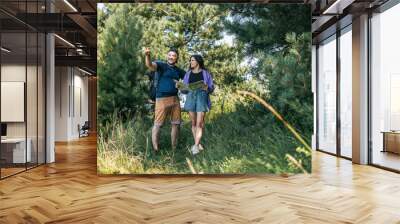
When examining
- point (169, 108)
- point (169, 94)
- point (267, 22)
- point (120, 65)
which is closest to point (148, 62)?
point (120, 65)

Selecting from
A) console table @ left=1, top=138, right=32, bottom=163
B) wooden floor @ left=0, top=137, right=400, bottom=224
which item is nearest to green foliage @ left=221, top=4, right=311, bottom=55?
wooden floor @ left=0, top=137, right=400, bottom=224

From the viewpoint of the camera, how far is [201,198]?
4914mm

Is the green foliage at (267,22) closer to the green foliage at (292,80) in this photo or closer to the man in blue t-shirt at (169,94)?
the green foliage at (292,80)

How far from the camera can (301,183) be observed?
595 centimetres

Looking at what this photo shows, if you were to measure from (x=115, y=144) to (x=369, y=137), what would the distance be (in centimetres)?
514

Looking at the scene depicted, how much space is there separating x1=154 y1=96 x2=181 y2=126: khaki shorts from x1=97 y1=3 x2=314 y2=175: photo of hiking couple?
0.7 inches

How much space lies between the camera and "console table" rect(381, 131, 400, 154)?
7.07m

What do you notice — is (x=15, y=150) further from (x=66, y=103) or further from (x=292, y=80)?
(x=66, y=103)

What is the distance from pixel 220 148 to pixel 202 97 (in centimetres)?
90

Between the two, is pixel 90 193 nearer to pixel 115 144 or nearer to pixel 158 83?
pixel 115 144

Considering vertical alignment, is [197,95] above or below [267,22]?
below

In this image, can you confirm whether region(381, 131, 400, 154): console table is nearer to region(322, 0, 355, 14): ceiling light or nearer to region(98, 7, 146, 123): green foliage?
region(322, 0, 355, 14): ceiling light

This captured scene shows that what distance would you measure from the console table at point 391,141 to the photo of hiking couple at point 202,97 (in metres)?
1.86

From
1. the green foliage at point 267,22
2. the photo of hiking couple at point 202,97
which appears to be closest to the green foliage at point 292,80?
the photo of hiking couple at point 202,97
